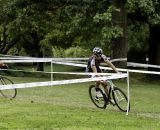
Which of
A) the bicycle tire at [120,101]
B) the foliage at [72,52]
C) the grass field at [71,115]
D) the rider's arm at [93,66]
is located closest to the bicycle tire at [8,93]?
the grass field at [71,115]

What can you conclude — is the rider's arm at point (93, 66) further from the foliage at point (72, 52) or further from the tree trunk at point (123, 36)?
the foliage at point (72, 52)

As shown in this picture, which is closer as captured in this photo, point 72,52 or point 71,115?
point 71,115

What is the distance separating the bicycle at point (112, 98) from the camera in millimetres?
13633

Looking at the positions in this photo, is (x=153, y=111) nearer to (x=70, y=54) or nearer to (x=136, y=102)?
(x=136, y=102)

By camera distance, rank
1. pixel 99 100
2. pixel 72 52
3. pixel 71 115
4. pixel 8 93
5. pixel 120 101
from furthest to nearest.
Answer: pixel 72 52
pixel 8 93
pixel 99 100
pixel 120 101
pixel 71 115

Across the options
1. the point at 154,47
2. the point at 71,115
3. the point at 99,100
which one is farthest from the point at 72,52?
the point at 71,115

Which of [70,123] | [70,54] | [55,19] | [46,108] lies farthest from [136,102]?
[70,54]

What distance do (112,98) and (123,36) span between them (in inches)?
550

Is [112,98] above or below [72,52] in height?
below

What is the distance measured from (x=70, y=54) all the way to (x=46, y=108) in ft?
137

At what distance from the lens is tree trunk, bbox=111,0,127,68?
27219 millimetres

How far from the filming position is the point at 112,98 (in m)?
13.9

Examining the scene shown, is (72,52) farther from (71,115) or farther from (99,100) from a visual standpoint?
(71,115)

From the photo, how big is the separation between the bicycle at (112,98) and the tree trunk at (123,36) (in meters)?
12.7
